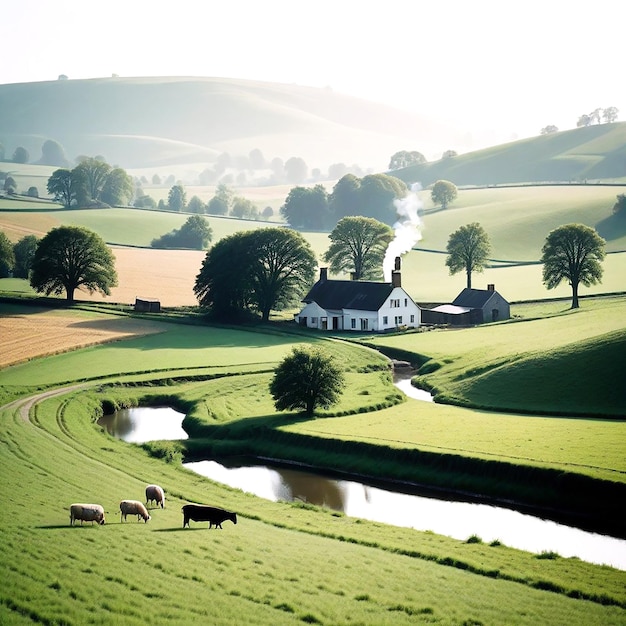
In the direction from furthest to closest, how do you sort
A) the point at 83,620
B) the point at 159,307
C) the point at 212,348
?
the point at 159,307, the point at 212,348, the point at 83,620

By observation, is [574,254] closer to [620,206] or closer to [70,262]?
[70,262]

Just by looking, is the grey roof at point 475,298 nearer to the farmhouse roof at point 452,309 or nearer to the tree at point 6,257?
the farmhouse roof at point 452,309

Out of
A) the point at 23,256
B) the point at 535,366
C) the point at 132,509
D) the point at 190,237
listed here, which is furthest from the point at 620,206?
the point at 132,509

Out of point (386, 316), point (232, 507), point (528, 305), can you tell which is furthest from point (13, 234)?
point (232, 507)

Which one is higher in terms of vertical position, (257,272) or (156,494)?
(257,272)

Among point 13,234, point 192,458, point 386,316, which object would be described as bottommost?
point 192,458

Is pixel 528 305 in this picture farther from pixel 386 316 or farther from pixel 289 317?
pixel 289 317
